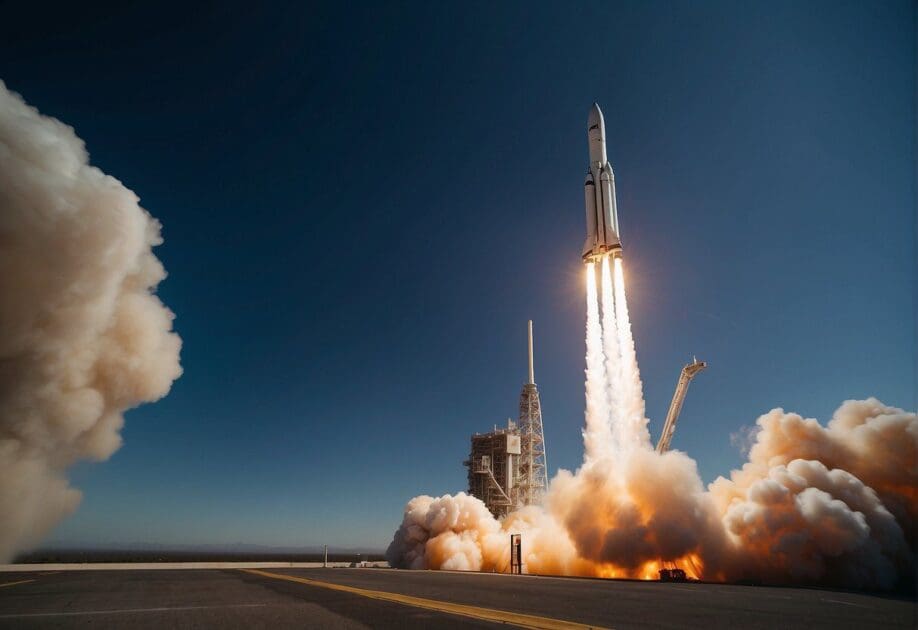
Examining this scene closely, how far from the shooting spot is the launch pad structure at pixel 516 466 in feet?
208

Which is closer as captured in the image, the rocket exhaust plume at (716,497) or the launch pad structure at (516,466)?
the rocket exhaust plume at (716,497)

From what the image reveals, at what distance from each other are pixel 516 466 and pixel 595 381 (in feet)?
90.2

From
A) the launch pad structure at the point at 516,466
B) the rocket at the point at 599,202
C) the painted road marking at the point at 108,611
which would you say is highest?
the rocket at the point at 599,202

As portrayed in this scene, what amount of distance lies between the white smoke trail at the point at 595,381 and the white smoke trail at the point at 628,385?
1.75m

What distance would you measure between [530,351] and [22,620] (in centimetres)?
5865

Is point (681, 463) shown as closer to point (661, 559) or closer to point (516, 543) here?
point (661, 559)

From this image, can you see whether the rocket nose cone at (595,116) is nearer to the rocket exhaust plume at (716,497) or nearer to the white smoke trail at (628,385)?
the rocket exhaust plume at (716,497)

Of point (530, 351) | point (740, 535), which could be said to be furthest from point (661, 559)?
point (530, 351)

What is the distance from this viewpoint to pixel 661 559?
34.4 metres

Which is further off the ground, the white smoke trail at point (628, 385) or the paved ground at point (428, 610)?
the white smoke trail at point (628, 385)

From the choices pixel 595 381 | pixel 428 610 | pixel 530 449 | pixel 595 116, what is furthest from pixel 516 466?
pixel 428 610

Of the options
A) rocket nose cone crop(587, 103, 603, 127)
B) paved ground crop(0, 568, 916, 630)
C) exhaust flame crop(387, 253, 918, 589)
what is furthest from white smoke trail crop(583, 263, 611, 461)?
paved ground crop(0, 568, 916, 630)

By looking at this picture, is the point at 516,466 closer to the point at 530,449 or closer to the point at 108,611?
the point at 530,449

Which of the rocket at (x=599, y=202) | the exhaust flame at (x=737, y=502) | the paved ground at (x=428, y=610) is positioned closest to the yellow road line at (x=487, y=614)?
the paved ground at (x=428, y=610)
